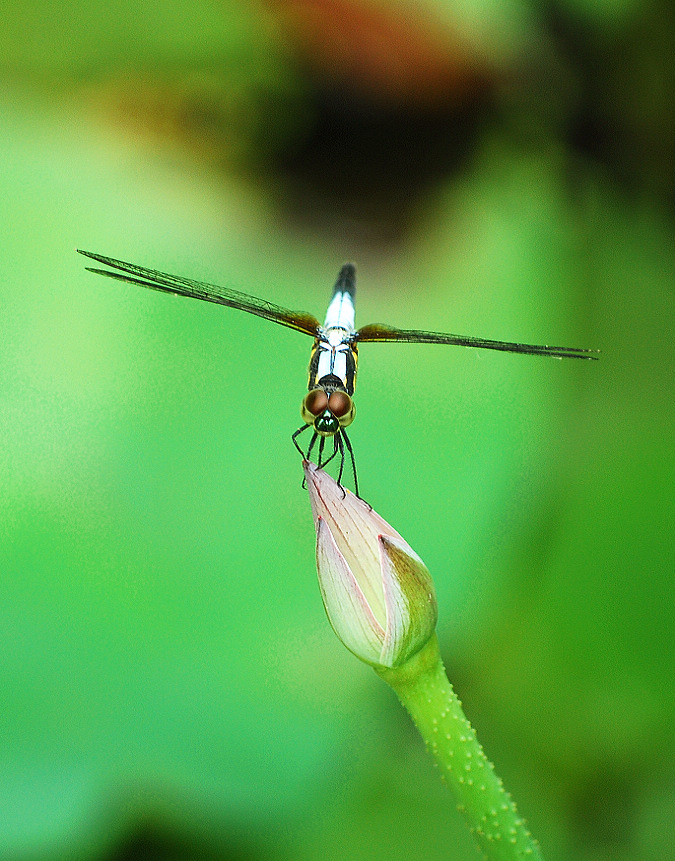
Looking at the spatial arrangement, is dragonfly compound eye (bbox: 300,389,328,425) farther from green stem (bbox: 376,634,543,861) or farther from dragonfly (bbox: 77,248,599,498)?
green stem (bbox: 376,634,543,861)

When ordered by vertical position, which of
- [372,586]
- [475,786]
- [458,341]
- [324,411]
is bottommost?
[475,786]

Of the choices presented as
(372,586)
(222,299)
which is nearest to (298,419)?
(222,299)

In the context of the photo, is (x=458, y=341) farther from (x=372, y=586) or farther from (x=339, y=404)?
(x=372, y=586)

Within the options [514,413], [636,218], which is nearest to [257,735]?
[514,413]

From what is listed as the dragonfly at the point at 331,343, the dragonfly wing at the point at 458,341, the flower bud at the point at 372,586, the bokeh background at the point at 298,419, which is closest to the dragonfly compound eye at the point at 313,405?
the dragonfly at the point at 331,343

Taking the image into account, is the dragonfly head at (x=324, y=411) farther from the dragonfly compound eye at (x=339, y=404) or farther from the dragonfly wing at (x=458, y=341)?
the dragonfly wing at (x=458, y=341)

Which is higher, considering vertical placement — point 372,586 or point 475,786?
point 372,586

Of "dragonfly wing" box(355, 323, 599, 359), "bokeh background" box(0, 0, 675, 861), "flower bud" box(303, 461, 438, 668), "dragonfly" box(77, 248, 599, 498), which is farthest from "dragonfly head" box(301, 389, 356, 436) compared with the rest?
"bokeh background" box(0, 0, 675, 861)

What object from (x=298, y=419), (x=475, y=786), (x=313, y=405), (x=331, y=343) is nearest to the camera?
(x=475, y=786)
